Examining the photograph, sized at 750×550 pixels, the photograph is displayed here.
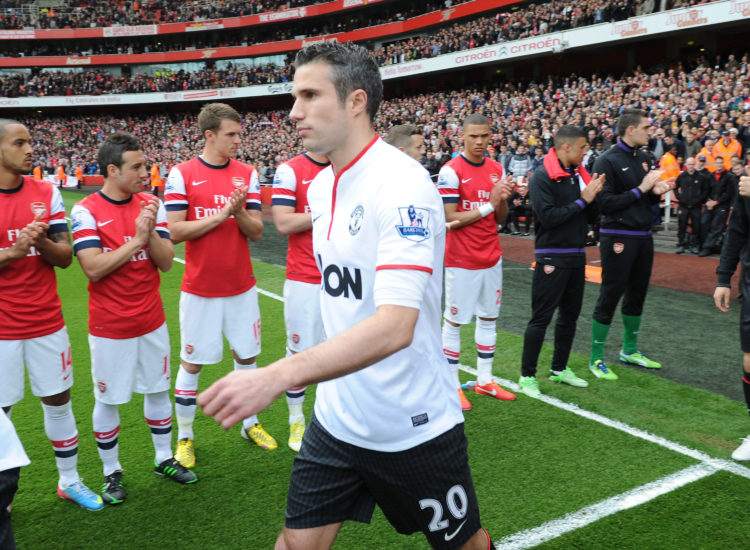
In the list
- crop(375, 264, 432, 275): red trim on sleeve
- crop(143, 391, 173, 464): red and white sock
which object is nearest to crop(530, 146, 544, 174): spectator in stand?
crop(143, 391, 173, 464): red and white sock

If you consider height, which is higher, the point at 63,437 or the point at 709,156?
the point at 709,156

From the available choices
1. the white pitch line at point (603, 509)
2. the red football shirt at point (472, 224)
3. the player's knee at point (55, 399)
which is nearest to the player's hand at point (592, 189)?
the red football shirt at point (472, 224)

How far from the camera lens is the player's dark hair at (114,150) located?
146 inches

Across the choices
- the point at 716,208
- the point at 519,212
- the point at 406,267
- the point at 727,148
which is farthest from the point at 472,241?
the point at 519,212

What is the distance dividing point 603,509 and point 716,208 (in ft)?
34.4

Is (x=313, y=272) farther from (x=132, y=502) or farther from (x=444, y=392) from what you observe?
(x=444, y=392)

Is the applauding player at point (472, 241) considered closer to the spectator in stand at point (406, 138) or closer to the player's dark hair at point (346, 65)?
the spectator in stand at point (406, 138)

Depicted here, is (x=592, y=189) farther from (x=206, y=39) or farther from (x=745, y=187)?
(x=206, y=39)

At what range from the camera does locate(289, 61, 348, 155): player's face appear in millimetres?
1885

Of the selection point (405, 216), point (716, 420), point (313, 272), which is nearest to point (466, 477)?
point (405, 216)

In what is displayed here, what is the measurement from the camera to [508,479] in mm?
3936

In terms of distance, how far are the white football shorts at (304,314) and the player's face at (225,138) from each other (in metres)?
1.06

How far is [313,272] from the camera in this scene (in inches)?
173

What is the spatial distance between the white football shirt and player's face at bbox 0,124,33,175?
2402 millimetres
